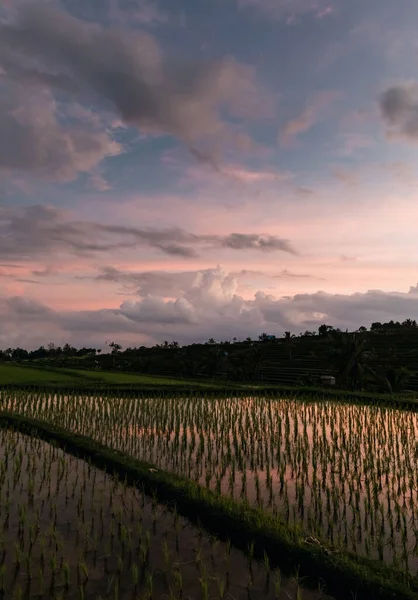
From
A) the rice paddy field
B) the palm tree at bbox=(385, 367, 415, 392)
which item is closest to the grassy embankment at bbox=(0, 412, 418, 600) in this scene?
the rice paddy field

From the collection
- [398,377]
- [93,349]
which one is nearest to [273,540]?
[398,377]

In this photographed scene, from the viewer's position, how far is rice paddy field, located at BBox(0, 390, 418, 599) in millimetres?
5344

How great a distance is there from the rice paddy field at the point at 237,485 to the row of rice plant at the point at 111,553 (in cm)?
3

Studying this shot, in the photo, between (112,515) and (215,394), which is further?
(215,394)

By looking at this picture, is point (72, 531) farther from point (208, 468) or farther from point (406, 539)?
point (406, 539)

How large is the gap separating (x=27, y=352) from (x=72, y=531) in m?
106

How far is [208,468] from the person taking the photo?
9062 mm

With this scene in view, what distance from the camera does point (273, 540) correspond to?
5.61m

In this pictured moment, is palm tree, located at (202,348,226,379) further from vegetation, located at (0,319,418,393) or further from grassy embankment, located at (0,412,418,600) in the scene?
grassy embankment, located at (0,412,418,600)

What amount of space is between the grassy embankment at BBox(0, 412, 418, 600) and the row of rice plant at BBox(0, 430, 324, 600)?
0.23 metres

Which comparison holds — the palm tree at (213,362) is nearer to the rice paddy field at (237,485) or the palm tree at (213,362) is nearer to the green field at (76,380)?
the green field at (76,380)

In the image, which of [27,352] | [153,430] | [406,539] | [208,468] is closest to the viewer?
[406,539]

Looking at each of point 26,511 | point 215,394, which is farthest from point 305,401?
point 26,511

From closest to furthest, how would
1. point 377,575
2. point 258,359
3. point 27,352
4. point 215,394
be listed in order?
point 377,575 < point 215,394 < point 258,359 < point 27,352
